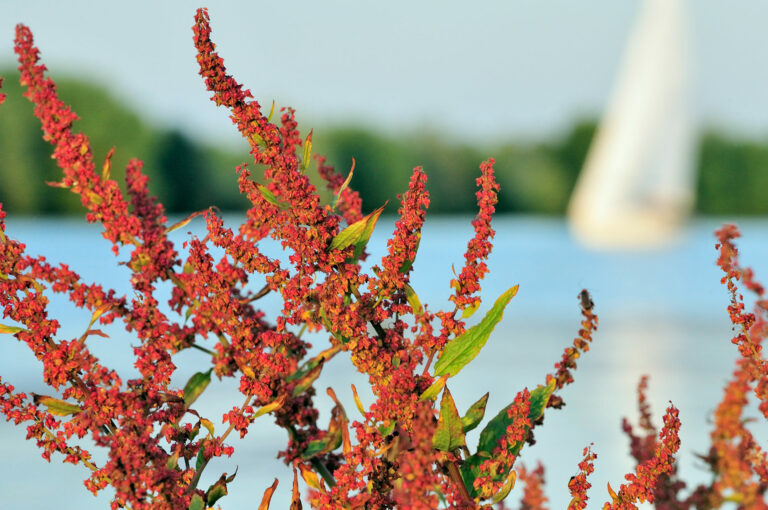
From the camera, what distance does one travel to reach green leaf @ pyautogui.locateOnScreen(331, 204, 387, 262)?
0.96m

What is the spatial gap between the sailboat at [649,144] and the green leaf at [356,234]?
2283 centimetres

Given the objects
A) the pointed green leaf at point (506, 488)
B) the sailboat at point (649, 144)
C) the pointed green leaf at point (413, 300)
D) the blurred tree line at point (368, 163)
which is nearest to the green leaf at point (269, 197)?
the pointed green leaf at point (413, 300)

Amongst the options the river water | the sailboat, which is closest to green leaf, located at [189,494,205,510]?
the river water

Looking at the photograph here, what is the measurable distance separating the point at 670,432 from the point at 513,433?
0.54 feet

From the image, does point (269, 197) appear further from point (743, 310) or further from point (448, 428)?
point (743, 310)

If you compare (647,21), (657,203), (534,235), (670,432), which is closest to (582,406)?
(670,432)

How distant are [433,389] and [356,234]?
0.18 metres

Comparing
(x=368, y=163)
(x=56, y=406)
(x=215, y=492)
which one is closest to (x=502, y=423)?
(x=215, y=492)

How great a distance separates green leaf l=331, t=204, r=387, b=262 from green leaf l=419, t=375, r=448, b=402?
0.57 ft

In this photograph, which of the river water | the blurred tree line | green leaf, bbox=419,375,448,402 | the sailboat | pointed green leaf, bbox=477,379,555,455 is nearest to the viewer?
green leaf, bbox=419,375,448,402

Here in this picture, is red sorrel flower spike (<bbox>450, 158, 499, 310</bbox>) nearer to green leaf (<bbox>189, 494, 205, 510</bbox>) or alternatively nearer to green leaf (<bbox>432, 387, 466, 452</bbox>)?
green leaf (<bbox>432, 387, 466, 452</bbox>)

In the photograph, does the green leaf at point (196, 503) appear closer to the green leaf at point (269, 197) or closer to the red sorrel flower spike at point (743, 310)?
the green leaf at point (269, 197)

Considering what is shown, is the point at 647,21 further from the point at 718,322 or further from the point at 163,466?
the point at 163,466

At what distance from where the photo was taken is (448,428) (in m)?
0.94
